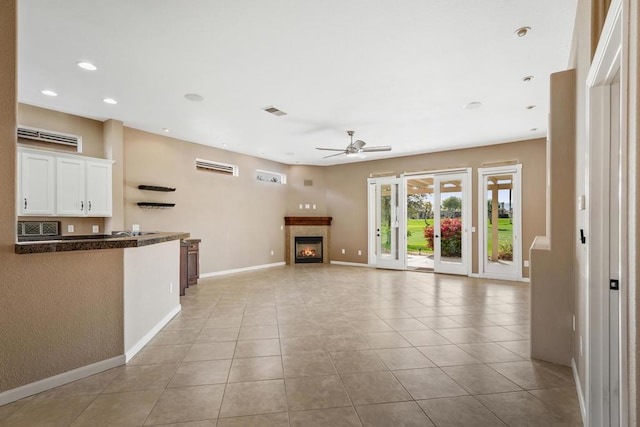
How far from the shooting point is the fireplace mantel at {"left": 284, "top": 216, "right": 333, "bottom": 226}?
365 inches

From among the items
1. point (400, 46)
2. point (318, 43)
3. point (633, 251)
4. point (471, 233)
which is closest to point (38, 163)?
point (318, 43)

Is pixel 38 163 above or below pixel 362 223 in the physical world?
above

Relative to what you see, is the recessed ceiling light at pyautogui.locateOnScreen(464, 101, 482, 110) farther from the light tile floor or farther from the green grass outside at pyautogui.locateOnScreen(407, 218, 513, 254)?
the green grass outside at pyautogui.locateOnScreen(407, 218, 513, 254)

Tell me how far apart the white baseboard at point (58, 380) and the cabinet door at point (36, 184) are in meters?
3.18

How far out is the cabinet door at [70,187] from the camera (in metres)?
4.86

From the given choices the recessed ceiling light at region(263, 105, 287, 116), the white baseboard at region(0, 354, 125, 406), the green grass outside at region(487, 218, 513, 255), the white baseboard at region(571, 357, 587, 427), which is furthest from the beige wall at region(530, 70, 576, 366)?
the green grass outside at region(487, 218, 513, 255)

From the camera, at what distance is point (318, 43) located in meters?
3.09

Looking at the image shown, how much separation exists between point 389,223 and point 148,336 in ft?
21.0

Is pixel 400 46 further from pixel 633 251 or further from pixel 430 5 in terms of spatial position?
pixel 633 251

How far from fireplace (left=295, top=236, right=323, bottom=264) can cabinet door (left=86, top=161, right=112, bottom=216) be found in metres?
5.00

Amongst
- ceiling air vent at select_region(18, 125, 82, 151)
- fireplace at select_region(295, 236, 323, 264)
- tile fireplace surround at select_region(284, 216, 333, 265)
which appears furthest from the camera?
fireplace at select_region(295, 236, 323, 264)

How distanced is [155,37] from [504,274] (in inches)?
293

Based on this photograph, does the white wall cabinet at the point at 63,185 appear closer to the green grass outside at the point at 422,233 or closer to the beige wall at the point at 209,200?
the beige wall at the point at 209,200

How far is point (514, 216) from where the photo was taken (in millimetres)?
6805
